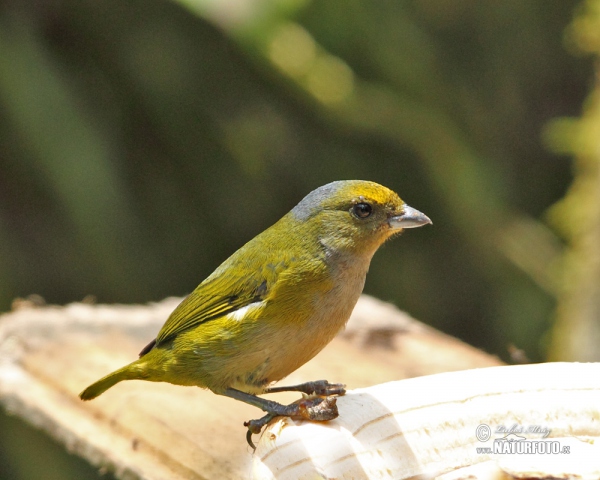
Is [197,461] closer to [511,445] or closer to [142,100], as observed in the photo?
[511,445]

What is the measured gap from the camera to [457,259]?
666 cm

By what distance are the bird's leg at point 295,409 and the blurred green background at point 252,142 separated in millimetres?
2771

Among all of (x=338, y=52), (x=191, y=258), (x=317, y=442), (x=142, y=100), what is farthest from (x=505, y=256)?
(x=317, y=442)

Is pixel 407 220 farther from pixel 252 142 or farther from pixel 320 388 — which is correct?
pixel 252 142

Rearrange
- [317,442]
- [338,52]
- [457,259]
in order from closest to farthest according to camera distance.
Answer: [317,442], [338,52], [457,259]

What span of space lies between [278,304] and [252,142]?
11.4 ft

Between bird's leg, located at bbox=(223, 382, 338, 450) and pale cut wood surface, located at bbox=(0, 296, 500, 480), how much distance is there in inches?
6.6

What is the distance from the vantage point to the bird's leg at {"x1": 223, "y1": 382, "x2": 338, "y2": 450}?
2.02m

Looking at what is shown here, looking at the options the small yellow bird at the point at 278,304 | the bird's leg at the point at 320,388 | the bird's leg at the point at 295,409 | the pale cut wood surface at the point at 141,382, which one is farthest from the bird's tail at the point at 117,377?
the bird's leg at the point at 320,388

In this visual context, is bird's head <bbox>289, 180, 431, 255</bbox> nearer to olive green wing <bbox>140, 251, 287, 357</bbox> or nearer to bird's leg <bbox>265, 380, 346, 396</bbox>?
olive green wing <bbox>140, 251, 287, 357</bbox>

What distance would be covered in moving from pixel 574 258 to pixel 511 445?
10.6ft

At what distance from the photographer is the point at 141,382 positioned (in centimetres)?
332

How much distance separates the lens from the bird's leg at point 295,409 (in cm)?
Answer: 202

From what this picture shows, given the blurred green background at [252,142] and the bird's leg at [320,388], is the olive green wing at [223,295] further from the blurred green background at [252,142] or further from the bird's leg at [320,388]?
the blurred green background at [252,142]
